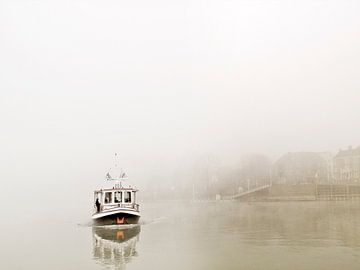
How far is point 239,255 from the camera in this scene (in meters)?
31.9

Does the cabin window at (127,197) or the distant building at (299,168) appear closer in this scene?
the cabin window at (127,197)

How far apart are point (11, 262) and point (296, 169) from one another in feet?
450

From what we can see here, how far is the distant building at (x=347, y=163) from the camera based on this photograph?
162125mm

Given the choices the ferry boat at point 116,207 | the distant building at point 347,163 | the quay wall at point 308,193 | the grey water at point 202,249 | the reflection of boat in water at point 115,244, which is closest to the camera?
the grey water at point 202,249

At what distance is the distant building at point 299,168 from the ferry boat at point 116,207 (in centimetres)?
9035

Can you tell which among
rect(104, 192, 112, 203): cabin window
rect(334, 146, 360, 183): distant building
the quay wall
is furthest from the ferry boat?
rect(334, 146, 360, 183): distant building

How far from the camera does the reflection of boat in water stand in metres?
33.8

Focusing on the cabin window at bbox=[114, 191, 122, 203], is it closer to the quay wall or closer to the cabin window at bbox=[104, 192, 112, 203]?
the cabin window at bbox=[104, 192, 112, 203]

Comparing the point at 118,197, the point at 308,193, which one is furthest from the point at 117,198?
the point at 308,193

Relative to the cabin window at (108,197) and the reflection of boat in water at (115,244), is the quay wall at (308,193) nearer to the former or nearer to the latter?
the cabin window at (108,197)

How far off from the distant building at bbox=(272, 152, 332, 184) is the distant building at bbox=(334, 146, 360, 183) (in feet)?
13.1

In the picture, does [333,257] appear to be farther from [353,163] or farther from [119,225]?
[353,163]

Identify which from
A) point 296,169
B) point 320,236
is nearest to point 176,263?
point 320,236

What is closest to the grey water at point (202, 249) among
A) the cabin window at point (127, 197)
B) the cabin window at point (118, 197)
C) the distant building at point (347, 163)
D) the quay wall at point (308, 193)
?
the cabin window at point (118, 197)
